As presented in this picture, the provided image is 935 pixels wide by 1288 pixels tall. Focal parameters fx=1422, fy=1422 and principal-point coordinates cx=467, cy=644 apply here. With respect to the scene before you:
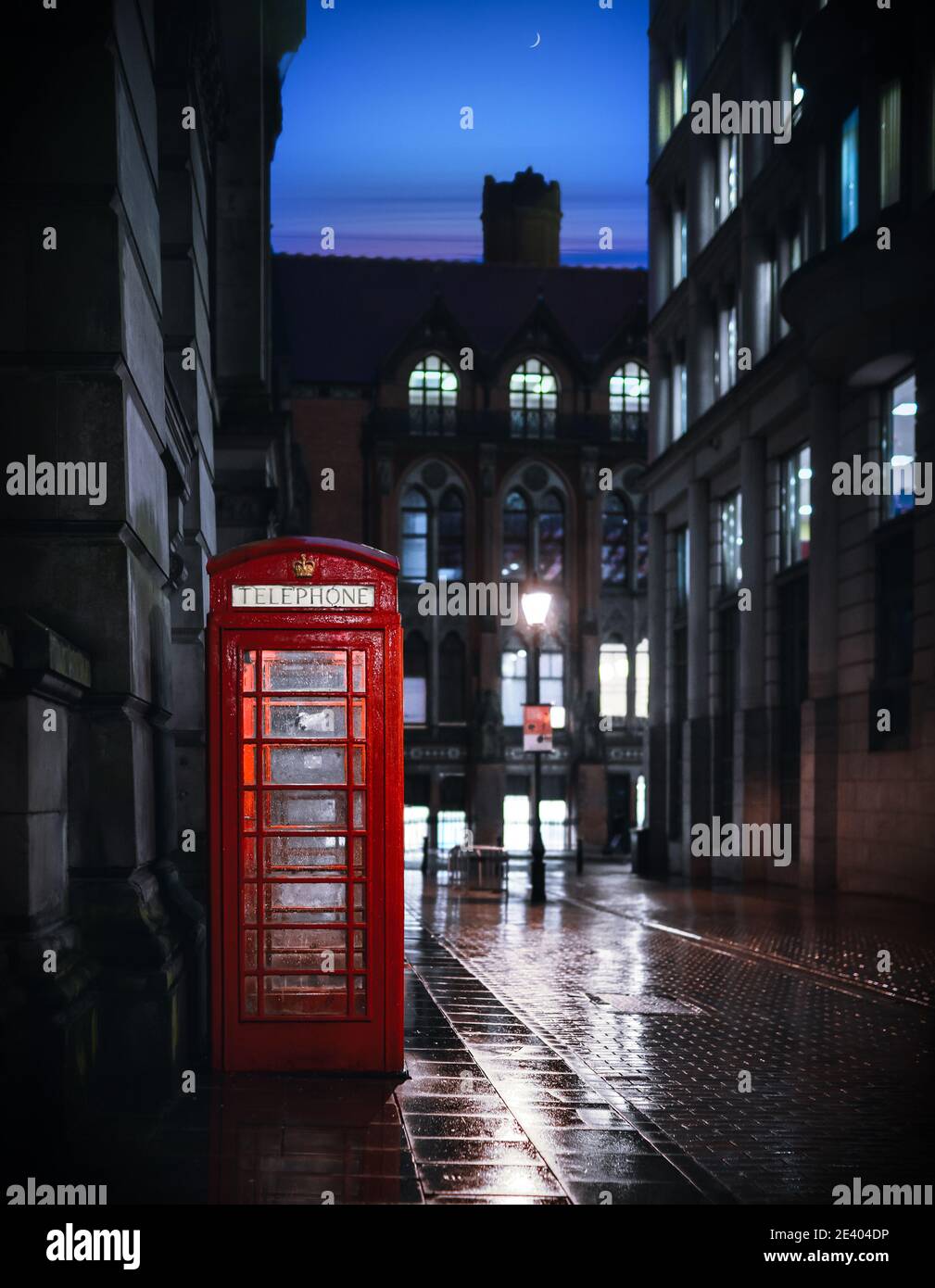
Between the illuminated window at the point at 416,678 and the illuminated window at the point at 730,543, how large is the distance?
23.4 meters

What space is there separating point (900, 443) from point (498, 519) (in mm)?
34681

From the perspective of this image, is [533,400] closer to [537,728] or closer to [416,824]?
[416,824]

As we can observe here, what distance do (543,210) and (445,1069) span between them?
63.1 meters

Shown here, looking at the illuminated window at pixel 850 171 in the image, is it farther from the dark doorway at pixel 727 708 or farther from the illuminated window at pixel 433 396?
the illuminated window at pixel 433 396

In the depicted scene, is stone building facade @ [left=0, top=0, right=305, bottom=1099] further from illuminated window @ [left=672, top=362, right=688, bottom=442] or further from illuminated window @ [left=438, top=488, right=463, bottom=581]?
illuminated window @ [left=438, top=488, right=463, bottom=581]

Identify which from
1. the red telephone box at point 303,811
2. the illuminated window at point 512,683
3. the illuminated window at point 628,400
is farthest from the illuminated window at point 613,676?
the red telephone box at point 303,811

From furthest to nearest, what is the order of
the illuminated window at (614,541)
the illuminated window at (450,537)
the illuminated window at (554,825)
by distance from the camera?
the illuminated window at (614,541) < the illuminated window at (450,537) < the illuminated window at (554,825)

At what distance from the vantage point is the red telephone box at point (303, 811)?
8344mm

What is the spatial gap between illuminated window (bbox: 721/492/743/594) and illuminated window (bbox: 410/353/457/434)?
25.1 meters

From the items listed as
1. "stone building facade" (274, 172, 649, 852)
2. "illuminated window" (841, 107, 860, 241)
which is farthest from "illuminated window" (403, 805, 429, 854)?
"illuminated window" (841, 107, 860, 241)

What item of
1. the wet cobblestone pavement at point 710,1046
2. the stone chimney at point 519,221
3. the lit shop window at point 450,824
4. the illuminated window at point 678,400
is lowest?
the lit shop window at point 450,824

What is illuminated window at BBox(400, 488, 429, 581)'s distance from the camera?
5800 cm

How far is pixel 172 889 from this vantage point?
8.88 m

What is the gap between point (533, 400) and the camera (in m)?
60.3
